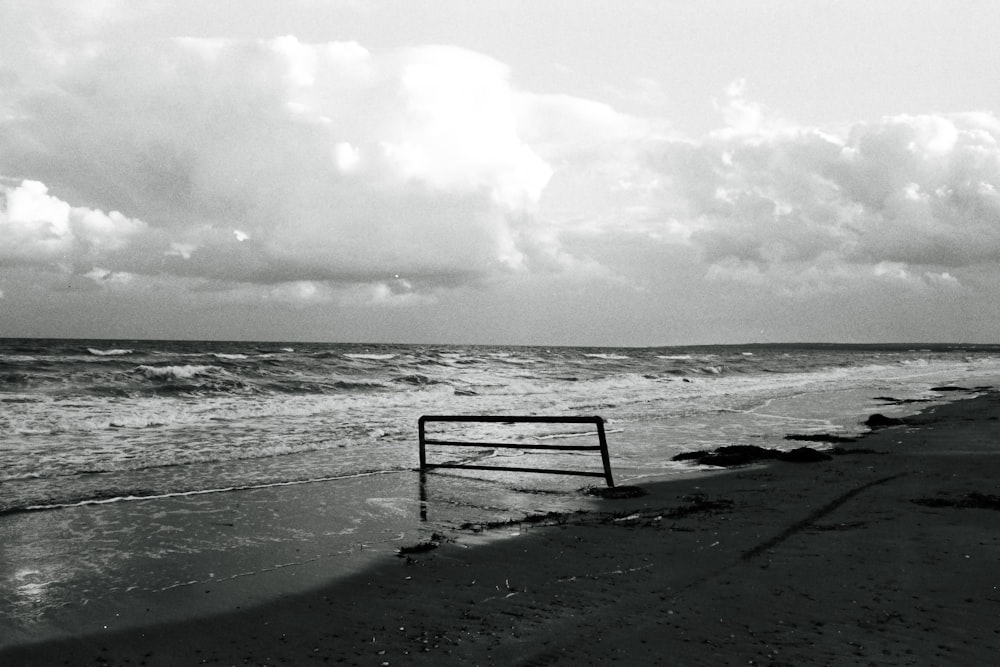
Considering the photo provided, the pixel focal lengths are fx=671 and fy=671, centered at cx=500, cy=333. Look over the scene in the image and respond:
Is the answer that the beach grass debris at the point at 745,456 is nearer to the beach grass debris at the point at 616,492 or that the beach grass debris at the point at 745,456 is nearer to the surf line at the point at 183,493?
the beach grass debris at the point at 616,492

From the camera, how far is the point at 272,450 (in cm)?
1466

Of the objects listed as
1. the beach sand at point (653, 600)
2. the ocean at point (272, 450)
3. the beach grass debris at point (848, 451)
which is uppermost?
the beach sand at point (653, 600)

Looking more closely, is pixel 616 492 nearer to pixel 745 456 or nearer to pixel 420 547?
pixel 420 547

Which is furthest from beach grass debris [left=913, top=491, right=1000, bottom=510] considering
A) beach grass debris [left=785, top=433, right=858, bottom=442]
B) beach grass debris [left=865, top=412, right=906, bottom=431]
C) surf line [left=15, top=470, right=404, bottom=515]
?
beach grass debris [left=865, top=412, right=906, bottom=431]

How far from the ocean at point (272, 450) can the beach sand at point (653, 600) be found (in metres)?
1.09

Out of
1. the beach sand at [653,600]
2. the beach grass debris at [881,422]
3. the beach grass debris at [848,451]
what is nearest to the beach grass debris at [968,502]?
the beach sand at [653,600]

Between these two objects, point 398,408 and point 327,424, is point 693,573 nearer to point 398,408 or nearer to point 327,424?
point 327,424

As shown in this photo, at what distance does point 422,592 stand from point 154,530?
4119mm

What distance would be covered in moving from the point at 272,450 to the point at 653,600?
11.2 m

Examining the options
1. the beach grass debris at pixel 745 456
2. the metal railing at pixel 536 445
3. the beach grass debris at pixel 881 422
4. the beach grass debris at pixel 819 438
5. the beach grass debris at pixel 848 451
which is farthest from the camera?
the beach grass debris at pixel 881 422

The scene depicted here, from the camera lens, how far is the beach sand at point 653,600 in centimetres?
448

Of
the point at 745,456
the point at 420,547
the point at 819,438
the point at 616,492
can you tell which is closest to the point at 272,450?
the point at 616,492

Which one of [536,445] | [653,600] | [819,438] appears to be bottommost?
[819,438]

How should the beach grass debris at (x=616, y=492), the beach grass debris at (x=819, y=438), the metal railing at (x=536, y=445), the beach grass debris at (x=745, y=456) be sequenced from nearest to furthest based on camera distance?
the beach grass debris at (x=616, y=492) < the metal railing at (x=536, y=445) < the beach grass debris at (x=745, y=456) < the beach grass debris at (x=819, y=438)
